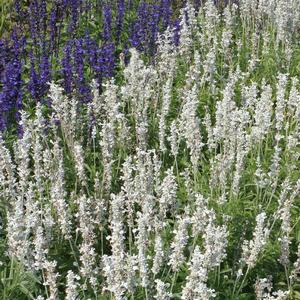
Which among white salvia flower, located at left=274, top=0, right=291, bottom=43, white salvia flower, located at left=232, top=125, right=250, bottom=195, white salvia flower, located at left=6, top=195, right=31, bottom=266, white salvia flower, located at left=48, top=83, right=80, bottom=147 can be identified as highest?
white salvia flower, located at left=274, top=0, right=291, bottom=43

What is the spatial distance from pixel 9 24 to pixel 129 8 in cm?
187

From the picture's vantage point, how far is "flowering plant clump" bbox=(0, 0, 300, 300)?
4.02 metres

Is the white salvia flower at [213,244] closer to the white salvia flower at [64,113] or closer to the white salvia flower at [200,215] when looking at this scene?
the white salvia flower at [200,215]

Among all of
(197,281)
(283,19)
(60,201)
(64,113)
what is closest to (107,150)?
(64,113)

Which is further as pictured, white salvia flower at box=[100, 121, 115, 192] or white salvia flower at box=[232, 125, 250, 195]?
white salvia flower at box=[100, 121, 115, 192]

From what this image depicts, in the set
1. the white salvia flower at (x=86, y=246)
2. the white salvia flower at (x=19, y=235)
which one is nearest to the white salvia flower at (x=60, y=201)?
the white salvia flower at (x=86, y=246)

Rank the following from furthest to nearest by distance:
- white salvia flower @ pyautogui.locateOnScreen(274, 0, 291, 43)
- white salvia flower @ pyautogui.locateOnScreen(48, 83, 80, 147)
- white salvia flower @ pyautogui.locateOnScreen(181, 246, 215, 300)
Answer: white salvia flower @ pyautogui.locateOnScreen(274, 0, 291, 43) → white salvia flower @ pyautogui.locateOnScreen(48, 83, 80, 147) → white salvia flower @ pyautogui.locateOnScreen(181, 246, 215, 300)

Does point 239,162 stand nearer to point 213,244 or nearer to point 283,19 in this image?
point 213,244

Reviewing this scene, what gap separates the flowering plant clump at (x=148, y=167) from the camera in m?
4.02

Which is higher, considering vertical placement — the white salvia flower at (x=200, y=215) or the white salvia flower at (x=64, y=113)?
the white salvia flower at (x=64, y=113)

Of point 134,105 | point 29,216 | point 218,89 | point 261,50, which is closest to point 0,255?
point 29,216

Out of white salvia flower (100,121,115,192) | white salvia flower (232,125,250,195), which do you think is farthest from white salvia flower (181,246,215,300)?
white salvia flower (100,121,115,192)

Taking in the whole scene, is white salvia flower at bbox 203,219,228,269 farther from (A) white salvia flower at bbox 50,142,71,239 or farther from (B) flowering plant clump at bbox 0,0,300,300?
(A) white salvia flower at bbox 50,142,71,239

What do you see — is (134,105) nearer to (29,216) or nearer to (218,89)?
(218,89)
